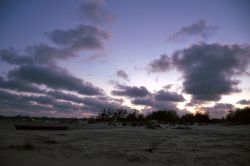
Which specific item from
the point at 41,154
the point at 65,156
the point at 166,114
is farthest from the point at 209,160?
the point at 166,114

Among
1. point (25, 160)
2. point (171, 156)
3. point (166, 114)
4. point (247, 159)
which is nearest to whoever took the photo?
point (25, 160)

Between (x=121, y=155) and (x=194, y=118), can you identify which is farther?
(x=194, y=118)

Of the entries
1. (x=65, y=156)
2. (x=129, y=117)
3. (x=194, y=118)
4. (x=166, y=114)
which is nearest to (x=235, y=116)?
(x=194, y=118)

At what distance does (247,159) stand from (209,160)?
1151mm

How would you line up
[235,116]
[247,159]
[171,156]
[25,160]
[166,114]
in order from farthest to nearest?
[166,114]
[235,116]
[171,156]
[247,159]
[25,160]

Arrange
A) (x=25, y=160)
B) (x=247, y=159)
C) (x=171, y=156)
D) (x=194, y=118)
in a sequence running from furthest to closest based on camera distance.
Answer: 1. (x=194, y=118)
2. (x=171, y=156)
3. (x=247, y=159)
4. (x=25, y=160)

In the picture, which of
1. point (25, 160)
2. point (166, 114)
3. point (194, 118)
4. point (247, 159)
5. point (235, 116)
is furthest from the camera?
point (166, 114)

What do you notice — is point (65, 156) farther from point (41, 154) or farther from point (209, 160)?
point (209, 160)

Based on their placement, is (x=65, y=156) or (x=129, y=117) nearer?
(x=65, y=156)

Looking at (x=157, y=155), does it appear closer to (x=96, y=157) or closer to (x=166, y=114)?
(x=96, y=157)

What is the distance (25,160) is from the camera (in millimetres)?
6207

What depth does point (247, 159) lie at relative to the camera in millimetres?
6652

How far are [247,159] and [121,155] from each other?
3.73m

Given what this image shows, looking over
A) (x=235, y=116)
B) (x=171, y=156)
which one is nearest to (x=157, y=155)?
(x=171, y=156)
